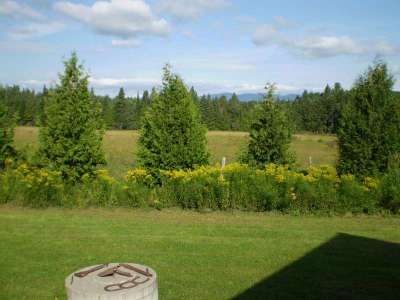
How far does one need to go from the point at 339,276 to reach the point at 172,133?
7439 mm

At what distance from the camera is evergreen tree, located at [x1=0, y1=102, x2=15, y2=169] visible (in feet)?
44.5

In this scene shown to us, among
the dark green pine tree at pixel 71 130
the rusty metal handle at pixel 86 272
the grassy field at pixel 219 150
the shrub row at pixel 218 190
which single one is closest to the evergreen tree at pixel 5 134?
the grassy field at pixel 219 150

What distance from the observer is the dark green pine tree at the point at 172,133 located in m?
12.6

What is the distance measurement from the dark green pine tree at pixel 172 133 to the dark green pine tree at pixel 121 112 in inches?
2982

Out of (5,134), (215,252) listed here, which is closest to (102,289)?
(215,252)

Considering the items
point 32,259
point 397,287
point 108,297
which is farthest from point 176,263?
point 108,297

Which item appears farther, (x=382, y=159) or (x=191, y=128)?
(x=191, y=128)

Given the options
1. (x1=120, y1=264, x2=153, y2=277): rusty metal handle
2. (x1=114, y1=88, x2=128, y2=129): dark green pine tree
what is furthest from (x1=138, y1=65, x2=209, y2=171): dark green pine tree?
(x1=114, y1=88, x2=128, y2=129): dark green pine tree

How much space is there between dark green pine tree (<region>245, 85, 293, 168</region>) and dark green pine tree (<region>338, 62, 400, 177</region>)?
5.87 feet

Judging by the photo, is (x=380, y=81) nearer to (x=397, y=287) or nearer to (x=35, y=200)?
(x=397, y=287)

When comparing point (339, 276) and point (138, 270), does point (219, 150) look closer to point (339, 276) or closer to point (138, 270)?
point (339, 276)

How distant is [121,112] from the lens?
87.8 meters

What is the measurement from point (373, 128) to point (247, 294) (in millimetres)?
8223

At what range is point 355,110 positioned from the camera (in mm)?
12469
